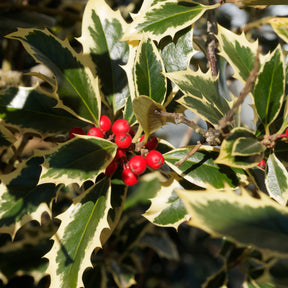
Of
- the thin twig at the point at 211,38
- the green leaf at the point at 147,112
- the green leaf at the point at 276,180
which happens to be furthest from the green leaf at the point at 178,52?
the green leaf at the point at 276,180

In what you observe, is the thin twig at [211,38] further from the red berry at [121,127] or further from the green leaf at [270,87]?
the red berry at [121,127]

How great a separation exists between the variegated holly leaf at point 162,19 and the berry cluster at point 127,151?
0.23 m

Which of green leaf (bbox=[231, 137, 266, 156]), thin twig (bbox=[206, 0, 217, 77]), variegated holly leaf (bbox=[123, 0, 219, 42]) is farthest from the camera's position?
thin twig (bbox=[206, 0, 217, 77])

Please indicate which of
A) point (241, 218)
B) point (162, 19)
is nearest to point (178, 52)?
point (162, 19)

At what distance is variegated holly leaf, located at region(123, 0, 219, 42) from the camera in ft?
2.85

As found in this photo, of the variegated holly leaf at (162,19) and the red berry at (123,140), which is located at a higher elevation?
the variegated holly leaf at (162,19)

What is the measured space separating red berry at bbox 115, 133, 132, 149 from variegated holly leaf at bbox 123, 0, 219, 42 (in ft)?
0.83

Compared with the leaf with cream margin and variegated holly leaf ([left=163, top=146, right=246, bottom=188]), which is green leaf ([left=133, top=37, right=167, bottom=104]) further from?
the leaf with cream margin

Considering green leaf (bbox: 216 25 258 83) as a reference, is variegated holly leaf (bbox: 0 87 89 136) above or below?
below

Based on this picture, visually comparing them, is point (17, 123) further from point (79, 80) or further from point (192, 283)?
point (192, 283)

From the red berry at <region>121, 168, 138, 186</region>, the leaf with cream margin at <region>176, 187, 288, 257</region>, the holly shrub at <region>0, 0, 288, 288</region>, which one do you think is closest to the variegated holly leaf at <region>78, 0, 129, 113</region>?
the holly shrub at <region>0, 0, 288, 288</region>

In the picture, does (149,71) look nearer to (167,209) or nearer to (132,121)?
(132,121)

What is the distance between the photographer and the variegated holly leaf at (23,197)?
2.94 ft

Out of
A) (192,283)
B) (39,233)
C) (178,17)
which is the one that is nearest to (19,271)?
(39,233)
